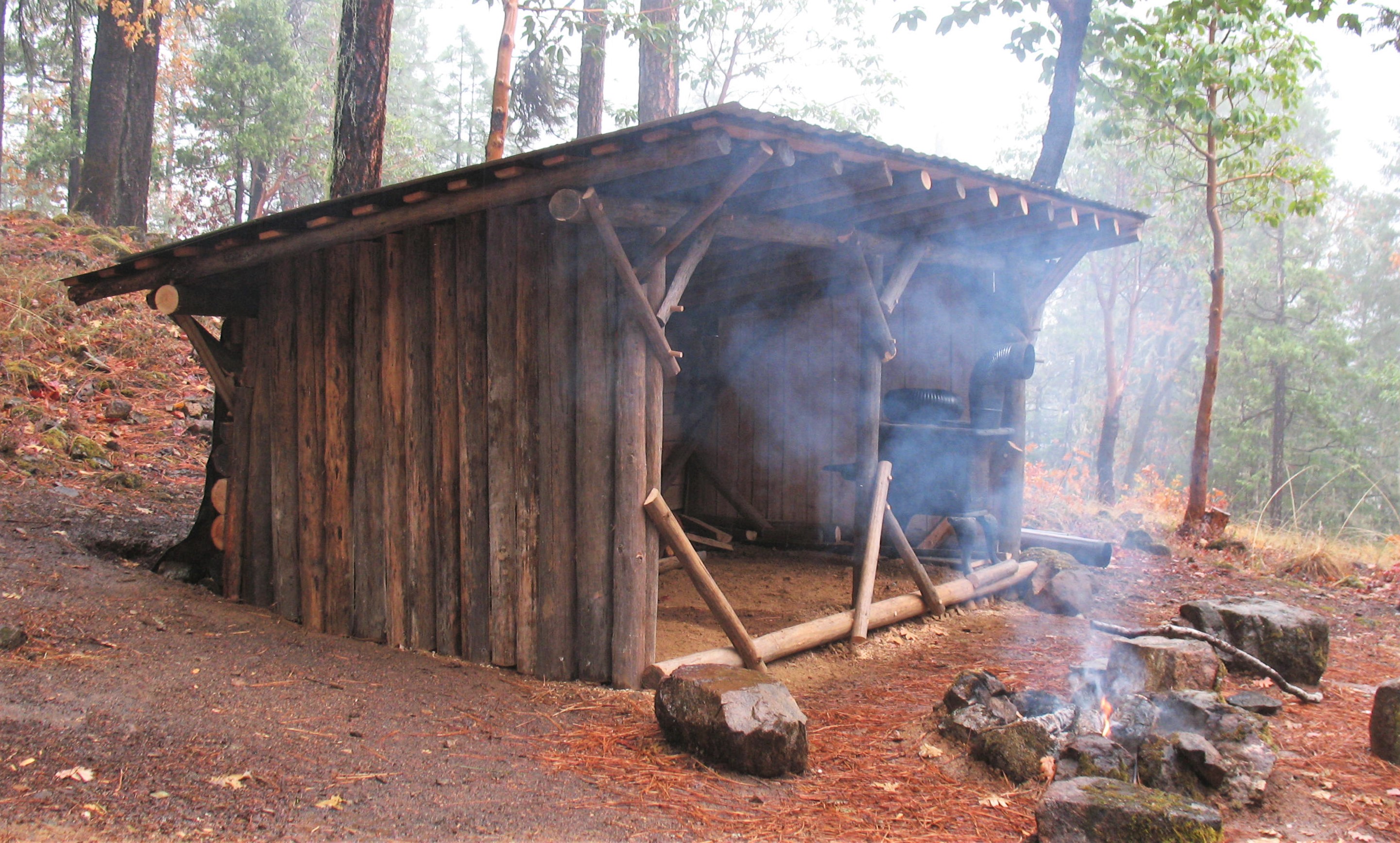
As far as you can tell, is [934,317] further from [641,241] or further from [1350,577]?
[1350,577]

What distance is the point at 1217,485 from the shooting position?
25.3 m

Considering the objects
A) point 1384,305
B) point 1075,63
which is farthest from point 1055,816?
point 1384,305

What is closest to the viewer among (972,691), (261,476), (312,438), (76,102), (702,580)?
(972,691)

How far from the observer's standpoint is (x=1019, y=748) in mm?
3639

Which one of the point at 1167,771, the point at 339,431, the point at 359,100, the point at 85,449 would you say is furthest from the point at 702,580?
the point at 85,449

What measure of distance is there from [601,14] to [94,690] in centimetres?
1106

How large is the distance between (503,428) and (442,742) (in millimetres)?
1764

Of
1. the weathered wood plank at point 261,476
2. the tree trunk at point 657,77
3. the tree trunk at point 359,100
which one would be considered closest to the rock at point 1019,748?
the weathered wood plank at point 261,476

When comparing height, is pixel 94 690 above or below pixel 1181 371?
below

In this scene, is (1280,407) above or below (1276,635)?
above

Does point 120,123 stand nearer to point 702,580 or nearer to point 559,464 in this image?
point 559,464

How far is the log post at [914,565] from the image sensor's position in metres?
6.08

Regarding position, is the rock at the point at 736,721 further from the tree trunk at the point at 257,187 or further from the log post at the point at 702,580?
the tree trunk at the point at 257,187

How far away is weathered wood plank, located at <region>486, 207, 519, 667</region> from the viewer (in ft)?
16.1
